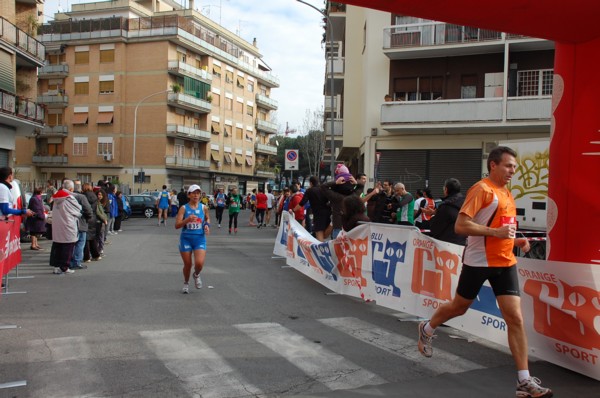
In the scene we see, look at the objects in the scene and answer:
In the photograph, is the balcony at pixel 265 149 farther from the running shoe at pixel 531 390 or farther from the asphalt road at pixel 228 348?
the running shoe at pixel 531 390

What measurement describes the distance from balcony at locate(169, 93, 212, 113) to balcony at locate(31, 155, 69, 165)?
1321 centimetres

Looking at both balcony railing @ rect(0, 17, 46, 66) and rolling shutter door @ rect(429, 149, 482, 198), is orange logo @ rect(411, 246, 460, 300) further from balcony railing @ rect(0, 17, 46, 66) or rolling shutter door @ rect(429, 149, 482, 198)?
balcony railing @ rect(0, 17, 46, 66)

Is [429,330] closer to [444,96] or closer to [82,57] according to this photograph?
[444,96]

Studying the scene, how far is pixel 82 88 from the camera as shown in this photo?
57.5 metres

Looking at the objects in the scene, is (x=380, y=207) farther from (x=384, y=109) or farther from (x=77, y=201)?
(x=384, y=109)

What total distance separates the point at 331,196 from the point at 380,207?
284 cm

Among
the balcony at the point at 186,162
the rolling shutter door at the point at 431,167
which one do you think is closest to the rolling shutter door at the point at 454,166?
the rolling shutter door at the point at 431,167

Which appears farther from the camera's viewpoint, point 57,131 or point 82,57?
point 57,131

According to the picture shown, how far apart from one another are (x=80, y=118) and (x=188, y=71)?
12.6 metres

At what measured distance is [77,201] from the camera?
10695 millimetres

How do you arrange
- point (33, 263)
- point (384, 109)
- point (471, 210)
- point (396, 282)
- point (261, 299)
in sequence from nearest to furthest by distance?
point (471, 210) < point (396, 282) < point (261, 299) < point (33, 263) < point (384, 109)

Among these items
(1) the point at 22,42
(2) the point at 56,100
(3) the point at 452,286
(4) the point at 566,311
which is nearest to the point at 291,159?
(1) the point at 22,42

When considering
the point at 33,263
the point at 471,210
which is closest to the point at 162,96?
the point at 33,263

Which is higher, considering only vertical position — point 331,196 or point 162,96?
point 162,96
